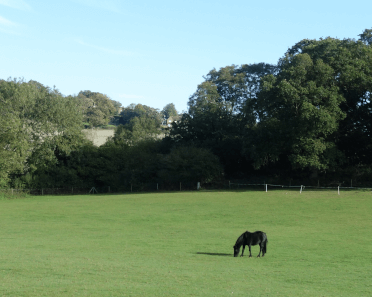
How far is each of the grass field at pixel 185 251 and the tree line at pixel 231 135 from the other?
12.2 metres

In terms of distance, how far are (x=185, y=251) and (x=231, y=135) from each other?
47.5m

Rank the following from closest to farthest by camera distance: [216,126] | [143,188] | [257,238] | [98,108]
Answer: [257,238], [143,188], [216,126], [98,108]

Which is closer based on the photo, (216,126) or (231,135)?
(231,135)

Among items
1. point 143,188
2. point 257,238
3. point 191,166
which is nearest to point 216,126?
point 191,166

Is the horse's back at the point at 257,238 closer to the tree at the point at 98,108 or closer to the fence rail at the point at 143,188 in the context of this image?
the fence rail at the point at 143,188

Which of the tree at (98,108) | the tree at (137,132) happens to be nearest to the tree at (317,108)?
the tree at (137,132)

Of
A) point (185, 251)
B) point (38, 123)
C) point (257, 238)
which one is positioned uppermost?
point (38, 123)

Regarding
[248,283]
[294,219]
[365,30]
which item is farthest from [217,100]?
[248,283]


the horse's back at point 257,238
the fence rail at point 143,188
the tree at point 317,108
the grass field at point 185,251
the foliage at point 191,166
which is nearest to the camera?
the grass field at point 185,251

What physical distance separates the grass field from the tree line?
480 inches

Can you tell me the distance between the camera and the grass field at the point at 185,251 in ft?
30.5

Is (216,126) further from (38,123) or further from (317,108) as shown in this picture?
(38,123)

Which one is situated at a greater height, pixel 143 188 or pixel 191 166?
pixel 191 166

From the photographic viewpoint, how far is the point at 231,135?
6272 cm
